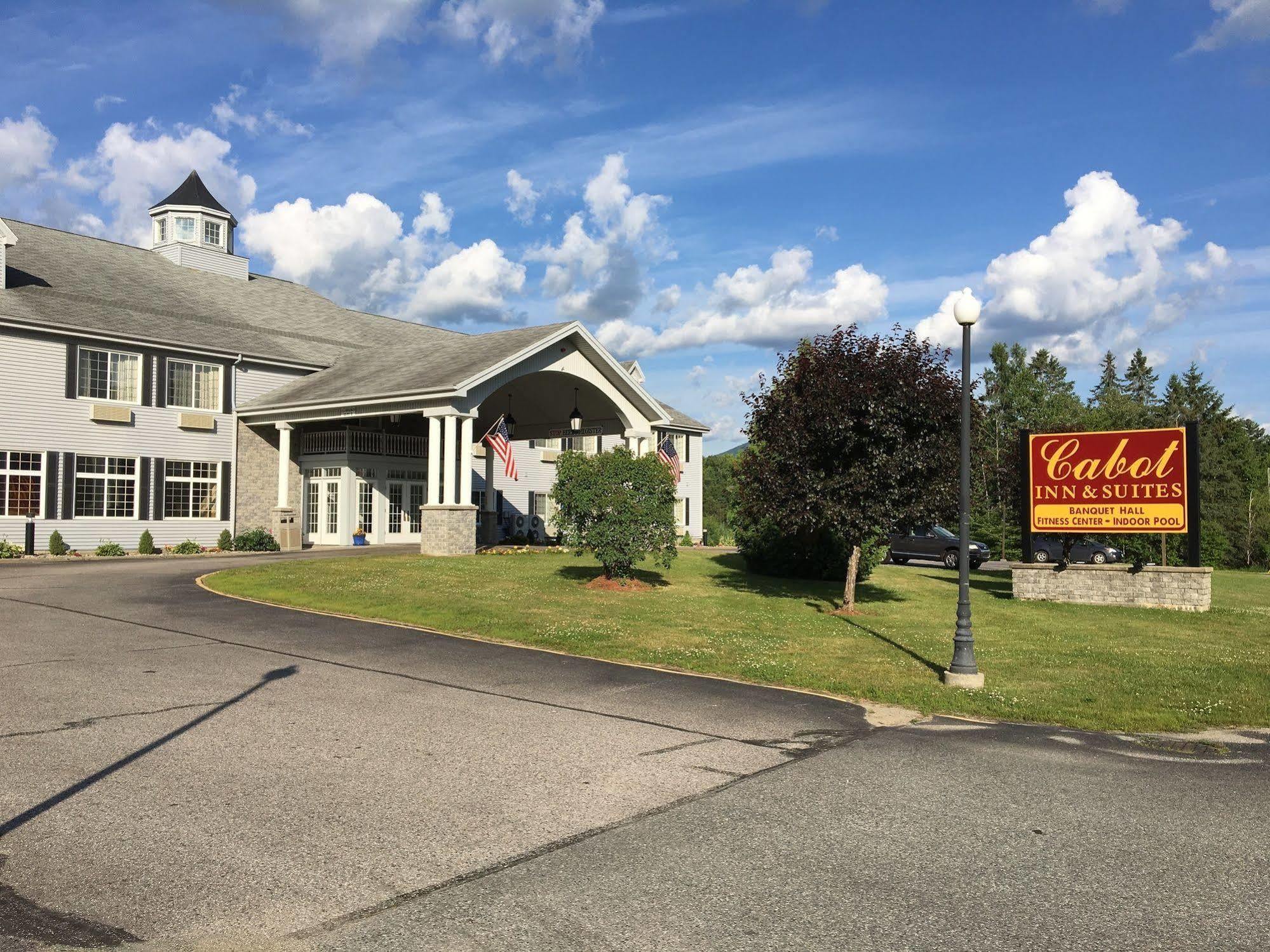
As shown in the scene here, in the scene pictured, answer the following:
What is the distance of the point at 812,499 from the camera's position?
18875mm

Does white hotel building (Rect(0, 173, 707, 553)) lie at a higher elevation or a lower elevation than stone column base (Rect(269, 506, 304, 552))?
higher

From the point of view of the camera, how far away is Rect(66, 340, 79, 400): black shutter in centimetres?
2862

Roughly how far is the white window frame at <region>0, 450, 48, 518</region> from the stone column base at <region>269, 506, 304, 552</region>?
7.01m

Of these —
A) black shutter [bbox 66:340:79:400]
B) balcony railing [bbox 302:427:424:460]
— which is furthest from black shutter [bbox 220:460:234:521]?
black shutter [bbox 66:340:79:400]

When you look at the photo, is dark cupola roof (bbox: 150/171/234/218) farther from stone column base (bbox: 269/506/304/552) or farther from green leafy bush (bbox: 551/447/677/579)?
green leafy bush (bbox: 551/447/677/579)

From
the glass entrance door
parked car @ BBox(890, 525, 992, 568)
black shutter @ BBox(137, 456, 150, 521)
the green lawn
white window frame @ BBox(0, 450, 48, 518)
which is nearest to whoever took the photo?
the green lawn

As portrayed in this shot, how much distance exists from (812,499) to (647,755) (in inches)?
444

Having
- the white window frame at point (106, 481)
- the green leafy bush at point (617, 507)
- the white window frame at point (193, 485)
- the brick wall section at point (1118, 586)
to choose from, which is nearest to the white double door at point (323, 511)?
the white window frame at point (193, 485)

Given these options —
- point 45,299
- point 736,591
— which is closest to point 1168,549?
point 736,591

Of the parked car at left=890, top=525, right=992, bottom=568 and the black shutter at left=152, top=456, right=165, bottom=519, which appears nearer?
the black shutter at left=152, top=456, right=165, bottom=519

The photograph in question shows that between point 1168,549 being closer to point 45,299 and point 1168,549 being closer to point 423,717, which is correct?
point 423,717

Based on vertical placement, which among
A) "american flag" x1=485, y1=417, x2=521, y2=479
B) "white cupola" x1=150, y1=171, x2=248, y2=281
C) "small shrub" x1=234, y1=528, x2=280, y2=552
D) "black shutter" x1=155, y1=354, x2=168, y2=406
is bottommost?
"small shrub" x1=234, y1=528, x2=280, y2=552

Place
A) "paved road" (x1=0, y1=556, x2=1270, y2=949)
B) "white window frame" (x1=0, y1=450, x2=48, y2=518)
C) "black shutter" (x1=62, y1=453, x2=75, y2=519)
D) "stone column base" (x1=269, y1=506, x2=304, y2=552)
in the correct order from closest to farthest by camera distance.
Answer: "paved road" (x1=0, y1=556, x2=1270, y2=949), "white window frame" (x1=0, y1=450, x2=48, y2=518), "black shutter" (x1=62, y1=453, x2=75, y2=519), "stone column base" (x1=269, y1=506, x2=304, y2=552)

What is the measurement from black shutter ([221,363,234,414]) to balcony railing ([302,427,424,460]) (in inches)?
117
